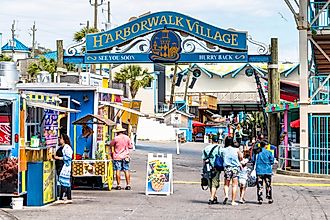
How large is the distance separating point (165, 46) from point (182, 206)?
1197 cm

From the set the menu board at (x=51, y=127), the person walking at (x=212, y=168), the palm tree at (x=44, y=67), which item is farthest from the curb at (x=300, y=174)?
the palm tree at (x=44, y=67)

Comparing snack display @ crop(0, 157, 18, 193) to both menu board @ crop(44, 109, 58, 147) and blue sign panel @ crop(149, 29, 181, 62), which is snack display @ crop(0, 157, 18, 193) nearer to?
menu board @ crop(44, 109, 58, 147)

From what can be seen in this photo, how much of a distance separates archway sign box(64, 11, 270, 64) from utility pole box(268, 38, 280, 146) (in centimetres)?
30

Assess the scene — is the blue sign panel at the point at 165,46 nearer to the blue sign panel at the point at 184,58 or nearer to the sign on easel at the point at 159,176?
the blue sign panel at the point at 184,58

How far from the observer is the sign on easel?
62.7 ft

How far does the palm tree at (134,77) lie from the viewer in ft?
219

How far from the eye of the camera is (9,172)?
52.0 ft

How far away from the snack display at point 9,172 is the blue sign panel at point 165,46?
1282cm

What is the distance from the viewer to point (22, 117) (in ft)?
52.7

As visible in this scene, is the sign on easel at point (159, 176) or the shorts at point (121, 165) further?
the shorts at point (121, 165)

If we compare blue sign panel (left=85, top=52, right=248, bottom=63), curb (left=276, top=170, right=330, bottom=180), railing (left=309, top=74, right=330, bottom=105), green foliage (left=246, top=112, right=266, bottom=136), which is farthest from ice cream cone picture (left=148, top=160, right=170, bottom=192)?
green foliage (left=246, top=112, right=266, bottom=136)

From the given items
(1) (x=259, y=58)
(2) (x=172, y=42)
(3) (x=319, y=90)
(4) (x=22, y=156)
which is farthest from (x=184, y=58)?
(4) (x=22, y=156)

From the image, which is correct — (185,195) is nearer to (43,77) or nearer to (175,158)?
(43,77)

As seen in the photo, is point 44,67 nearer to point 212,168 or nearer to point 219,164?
point 212,168
